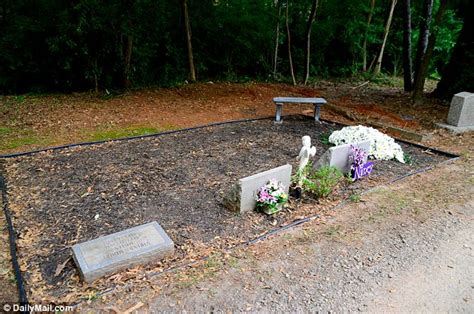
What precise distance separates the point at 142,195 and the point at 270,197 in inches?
59.4

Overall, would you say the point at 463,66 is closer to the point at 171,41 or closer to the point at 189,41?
the point at 189,41

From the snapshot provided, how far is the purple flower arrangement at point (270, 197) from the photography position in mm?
3684

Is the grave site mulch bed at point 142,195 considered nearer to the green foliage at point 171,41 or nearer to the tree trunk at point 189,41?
the green foliage at point 171,41

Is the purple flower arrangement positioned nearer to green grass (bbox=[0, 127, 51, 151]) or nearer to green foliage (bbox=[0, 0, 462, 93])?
green grass (bbox=[0, 127, 51, 151])

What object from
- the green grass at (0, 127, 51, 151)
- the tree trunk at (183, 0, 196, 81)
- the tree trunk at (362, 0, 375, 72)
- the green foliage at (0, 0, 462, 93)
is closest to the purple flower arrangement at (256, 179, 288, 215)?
the green grass at (0, 127, 51, 151)

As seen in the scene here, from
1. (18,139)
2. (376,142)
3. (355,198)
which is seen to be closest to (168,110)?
(18,139)

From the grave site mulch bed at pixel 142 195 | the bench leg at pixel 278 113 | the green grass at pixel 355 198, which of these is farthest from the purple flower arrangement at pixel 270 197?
the bench leg at pixel 278 113

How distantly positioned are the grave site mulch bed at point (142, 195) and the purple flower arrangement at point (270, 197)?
111mm

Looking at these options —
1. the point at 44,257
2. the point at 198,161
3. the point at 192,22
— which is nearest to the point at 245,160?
the point at 198,161

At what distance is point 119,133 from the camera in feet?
19.9

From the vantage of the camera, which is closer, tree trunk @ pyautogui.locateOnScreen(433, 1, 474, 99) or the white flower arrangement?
the white flower arrangement

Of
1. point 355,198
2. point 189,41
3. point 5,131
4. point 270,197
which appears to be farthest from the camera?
point 189,41

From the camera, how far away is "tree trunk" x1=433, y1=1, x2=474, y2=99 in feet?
27.4

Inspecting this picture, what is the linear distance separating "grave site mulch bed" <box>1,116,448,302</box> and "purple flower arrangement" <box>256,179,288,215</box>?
0.36ft
